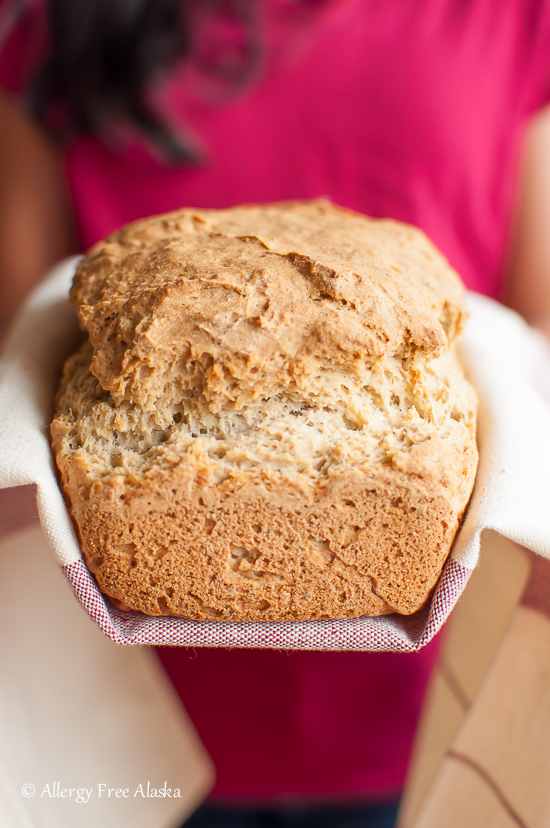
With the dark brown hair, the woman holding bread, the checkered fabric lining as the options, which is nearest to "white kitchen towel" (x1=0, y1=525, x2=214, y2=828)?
the woman holding bread

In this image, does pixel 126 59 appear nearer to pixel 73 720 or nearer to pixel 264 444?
pixel 264 444

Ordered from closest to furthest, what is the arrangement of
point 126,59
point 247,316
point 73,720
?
point 247,316 < point 73,720 < point 126,59

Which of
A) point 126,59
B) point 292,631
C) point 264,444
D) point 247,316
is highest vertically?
point 126,59

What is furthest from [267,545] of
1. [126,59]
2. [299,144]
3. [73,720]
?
[126,59]

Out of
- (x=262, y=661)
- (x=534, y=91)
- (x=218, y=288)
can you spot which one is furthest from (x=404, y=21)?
(x=262, y=661)

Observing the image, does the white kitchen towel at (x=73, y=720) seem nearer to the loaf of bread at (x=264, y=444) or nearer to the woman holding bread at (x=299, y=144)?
the woman holding bread at (x=299, y=144)

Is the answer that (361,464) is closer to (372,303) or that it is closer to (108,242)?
(372,303)

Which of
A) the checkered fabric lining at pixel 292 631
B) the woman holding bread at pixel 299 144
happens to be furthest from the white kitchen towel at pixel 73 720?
the checkered fabric lining at pixel 292 631

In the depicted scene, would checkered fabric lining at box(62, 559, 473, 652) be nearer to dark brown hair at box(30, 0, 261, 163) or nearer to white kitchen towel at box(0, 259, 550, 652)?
white kitchen towel at box(0, 259, 550, 652)
